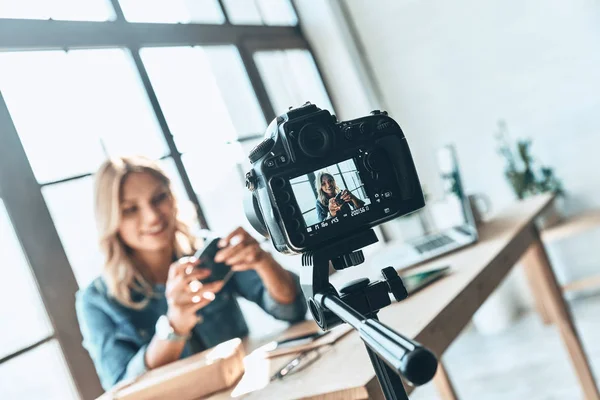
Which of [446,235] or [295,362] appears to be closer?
[295,362]

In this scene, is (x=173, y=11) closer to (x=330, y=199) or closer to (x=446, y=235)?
(x=446, y=235)

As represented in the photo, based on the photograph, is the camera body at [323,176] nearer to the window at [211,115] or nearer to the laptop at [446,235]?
the laptop at [446,235]

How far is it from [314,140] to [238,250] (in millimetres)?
678

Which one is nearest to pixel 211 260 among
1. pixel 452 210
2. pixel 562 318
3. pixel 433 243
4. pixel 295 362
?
pixel 295 362

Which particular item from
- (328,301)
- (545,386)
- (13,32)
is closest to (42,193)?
→ (13,32)

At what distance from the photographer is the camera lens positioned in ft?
2.47

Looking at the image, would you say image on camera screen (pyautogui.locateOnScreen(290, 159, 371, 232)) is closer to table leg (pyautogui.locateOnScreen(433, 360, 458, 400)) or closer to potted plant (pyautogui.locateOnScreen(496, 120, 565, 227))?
table leg (pyautogui.locateOnScreen(433, 360, 458, 400))

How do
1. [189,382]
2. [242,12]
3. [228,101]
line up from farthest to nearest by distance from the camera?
[242,12], [228,101], [189,382]

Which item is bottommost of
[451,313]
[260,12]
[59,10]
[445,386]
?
[445,386]

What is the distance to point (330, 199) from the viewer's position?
0.77 metres

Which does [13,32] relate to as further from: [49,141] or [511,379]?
A: [511,379]

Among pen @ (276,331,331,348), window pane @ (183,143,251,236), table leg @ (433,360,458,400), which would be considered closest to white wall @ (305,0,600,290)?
window pane @ (183,143,251,236)

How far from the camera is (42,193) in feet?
5.93

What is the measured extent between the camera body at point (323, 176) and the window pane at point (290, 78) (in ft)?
7.37
